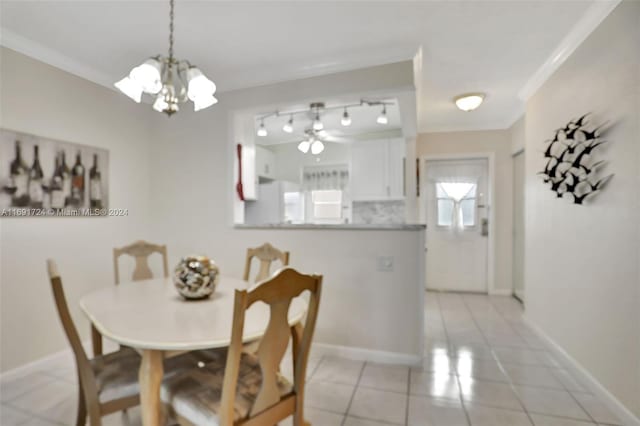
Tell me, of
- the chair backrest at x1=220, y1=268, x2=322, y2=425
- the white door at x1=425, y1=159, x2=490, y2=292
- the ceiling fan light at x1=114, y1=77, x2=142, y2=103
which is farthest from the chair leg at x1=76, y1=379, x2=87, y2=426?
the white door at x1=425, y1=159, x2=490, y2=292

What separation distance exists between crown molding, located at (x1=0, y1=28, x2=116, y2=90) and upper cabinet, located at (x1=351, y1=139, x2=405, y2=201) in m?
2.92

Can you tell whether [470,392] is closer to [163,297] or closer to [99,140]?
[163,297]

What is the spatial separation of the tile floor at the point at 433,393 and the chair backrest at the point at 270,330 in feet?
2.58

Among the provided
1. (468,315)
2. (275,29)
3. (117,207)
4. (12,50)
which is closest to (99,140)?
(117,207)

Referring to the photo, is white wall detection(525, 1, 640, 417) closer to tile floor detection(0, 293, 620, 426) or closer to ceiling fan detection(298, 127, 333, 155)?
tile floor detection(0, 293, 620, 426)

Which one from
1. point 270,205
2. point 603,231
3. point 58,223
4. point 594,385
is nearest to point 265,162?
point 270,205

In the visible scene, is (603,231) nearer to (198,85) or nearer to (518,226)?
(198,85)

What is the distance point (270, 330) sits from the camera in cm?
121

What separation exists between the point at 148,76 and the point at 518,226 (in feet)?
15.4

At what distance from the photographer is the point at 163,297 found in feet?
5.78

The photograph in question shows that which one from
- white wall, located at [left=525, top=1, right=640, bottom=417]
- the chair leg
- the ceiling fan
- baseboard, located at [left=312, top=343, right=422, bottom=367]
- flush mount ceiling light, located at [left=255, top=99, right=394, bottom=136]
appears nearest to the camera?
the chair leg

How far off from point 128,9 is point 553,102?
3321 mm

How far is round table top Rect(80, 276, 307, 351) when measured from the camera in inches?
46.6

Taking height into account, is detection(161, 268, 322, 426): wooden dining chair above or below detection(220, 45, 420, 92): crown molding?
below
